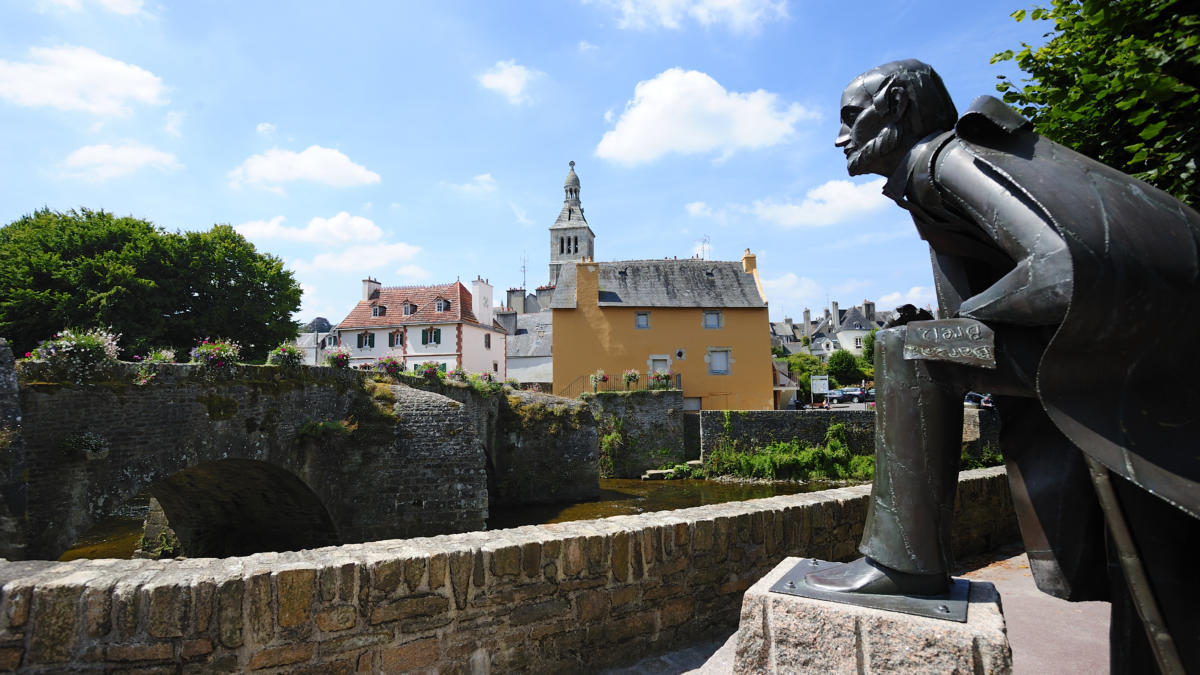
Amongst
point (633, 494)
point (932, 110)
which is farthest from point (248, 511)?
point (932, 110)

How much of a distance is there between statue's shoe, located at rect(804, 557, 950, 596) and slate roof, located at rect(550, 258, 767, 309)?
3028 cm

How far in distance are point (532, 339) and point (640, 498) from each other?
28.4 metres

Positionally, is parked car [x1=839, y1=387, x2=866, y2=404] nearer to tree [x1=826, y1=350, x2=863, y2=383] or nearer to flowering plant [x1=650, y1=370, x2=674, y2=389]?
tree [x1=826, y1=350, x2=863, y2=383]

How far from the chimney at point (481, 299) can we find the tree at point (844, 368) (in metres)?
29.8

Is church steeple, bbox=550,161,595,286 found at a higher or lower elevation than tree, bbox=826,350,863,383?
higher

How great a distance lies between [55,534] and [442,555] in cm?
855

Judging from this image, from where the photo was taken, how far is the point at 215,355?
10711 mm

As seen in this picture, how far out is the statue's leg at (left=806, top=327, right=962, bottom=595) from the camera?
2348 millimetres

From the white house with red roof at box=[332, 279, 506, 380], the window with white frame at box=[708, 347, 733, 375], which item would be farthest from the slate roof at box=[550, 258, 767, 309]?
the white house with red roof at box=[332, 279, 506, 380]

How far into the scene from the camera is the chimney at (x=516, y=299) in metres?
66.4

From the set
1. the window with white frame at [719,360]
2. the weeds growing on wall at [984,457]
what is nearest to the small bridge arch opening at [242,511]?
the weeds growing on wall at [984,457]

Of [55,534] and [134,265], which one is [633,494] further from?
[134,265]

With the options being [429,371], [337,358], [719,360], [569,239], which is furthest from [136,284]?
[569,239]

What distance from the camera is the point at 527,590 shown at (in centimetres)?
336
